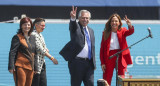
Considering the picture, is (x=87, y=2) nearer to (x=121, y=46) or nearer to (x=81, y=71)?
(x=121, y=46)

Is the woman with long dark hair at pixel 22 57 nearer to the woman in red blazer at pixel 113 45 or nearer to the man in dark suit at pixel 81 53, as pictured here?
the man in dark suit at pixel 81 53

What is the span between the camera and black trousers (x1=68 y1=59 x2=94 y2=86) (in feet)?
22.7

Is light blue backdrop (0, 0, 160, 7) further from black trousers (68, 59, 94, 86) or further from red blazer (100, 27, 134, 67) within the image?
black trousers (68, 59, 94, 86)

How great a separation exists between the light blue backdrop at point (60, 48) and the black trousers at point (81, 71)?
98.9 inches

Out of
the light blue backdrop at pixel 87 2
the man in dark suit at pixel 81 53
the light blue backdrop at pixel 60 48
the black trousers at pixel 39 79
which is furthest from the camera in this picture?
the light blue backdrop at pixel 87 2

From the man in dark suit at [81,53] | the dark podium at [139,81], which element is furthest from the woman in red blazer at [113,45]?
the dark podium at [139,81]

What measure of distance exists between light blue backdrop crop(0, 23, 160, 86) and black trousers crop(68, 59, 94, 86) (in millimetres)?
2512

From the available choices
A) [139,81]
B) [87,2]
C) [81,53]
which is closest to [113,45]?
[81,53]

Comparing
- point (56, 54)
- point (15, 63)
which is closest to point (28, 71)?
point (15, 63)

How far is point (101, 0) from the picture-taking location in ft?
36.6

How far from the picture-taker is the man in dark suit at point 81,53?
6.89m

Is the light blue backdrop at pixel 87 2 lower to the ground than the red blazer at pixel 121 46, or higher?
higher

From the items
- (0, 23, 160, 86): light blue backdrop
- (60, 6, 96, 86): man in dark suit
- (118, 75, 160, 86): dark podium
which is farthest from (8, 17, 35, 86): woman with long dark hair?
(0, 23, 160, 86): light blue backdrop

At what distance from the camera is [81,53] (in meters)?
6.92
